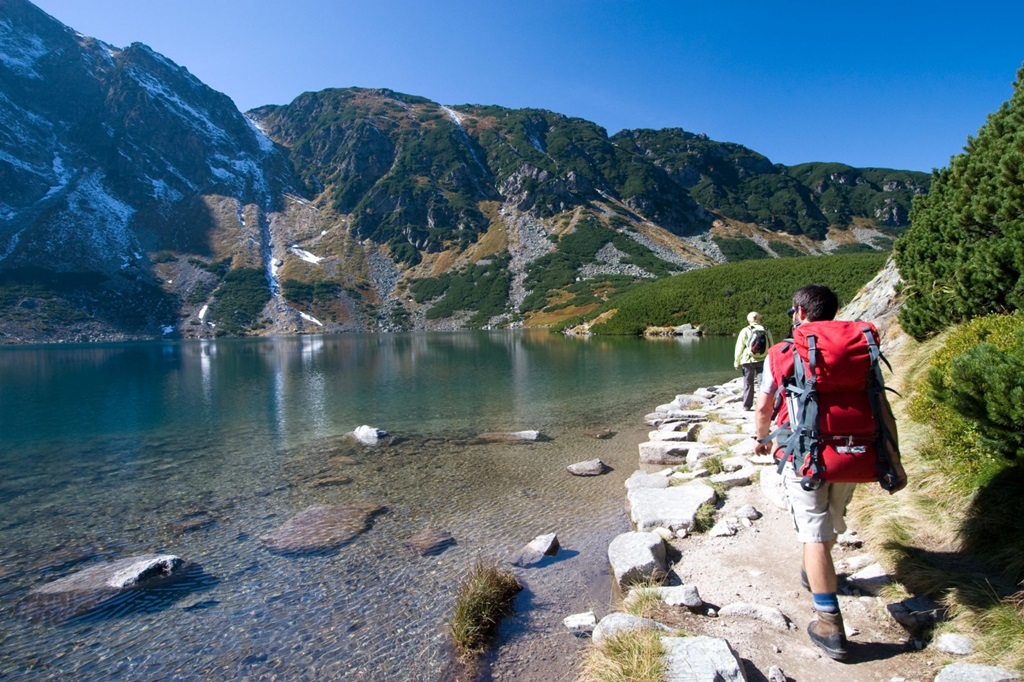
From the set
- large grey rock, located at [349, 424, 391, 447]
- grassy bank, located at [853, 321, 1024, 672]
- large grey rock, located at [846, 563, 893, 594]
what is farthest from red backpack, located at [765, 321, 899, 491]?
large grey rock, located at [349, 424, 391, 447]

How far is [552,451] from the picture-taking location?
51.1 ft

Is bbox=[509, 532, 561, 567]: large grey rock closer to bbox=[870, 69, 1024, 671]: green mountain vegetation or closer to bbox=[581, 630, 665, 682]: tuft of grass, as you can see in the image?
bbox=[581, 630, 665, 682]: tuft of grass

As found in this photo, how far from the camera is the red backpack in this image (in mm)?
4199

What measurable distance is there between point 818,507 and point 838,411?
2.80 feet

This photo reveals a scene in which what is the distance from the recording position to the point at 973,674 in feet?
12.1

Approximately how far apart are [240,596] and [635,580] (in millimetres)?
5642

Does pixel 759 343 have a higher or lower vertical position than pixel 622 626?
higher

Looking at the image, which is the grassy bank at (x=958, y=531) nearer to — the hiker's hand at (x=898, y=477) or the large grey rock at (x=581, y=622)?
the hiker's hand at (x=898, y=477)

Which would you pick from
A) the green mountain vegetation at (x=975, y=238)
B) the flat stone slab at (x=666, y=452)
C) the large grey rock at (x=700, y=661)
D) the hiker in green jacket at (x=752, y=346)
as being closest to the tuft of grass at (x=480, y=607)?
the large grey rock at (x=700, y=661)

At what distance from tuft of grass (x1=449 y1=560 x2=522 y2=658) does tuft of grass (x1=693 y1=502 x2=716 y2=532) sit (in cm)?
289

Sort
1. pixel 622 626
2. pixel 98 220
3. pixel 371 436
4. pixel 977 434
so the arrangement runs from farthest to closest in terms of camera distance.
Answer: pixel 98 220
pixel 371 436
pixel 977 434
pixel 622 626

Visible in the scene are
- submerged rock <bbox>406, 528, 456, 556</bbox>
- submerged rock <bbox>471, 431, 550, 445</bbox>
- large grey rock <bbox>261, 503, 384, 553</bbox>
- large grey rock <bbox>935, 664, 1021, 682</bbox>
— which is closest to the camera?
large grey rock <bbox>935, 664, 1021, 682</bbox>

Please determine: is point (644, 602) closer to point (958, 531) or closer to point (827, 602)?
point (827, 602)

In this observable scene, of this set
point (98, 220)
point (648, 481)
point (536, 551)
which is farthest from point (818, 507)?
point (98, 220)
